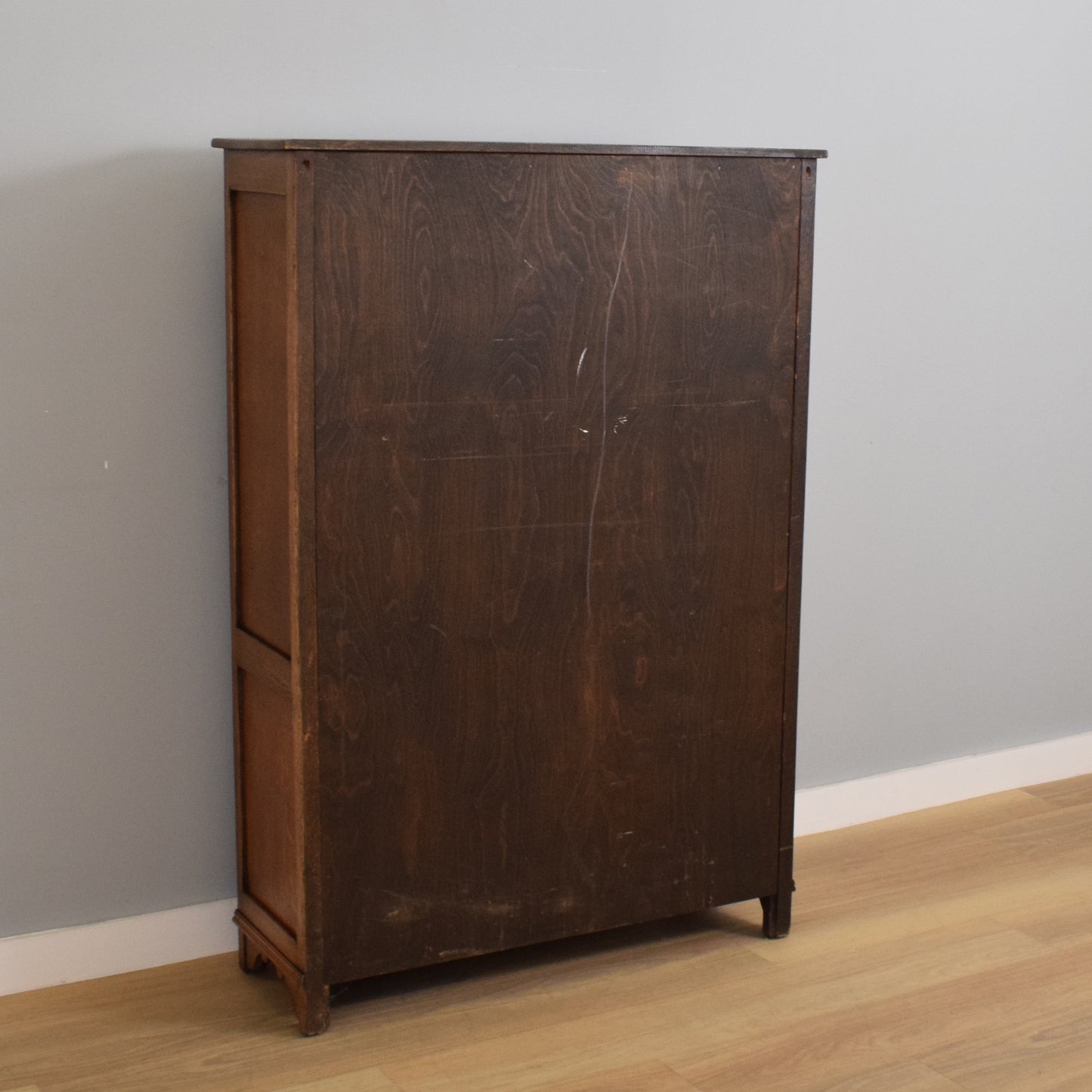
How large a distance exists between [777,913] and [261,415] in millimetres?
1268

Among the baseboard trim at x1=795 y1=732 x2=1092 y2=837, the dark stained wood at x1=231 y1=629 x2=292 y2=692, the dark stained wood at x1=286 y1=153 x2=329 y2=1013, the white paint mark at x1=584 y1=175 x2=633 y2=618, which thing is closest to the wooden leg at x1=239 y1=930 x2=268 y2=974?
the dark stained wood at x1=286 y1=153 x2=329 y2=1013

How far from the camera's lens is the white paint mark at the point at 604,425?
2232 mm

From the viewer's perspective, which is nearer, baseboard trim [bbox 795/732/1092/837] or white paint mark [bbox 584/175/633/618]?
white paint mark [bbox 584/175/633/618]

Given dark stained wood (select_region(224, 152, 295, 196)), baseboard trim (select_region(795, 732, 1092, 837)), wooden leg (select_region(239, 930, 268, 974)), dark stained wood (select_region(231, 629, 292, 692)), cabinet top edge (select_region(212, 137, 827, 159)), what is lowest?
wooden leg (select_region(239, 930, 268, 974))

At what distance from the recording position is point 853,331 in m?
3.01

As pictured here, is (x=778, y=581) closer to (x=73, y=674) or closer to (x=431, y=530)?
(x=431, y=530)

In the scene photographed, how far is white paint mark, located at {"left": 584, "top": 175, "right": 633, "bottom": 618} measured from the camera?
223cm

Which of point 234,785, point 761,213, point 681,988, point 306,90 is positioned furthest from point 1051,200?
point 234,785

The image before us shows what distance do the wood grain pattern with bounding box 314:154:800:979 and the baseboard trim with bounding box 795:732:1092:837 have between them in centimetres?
68

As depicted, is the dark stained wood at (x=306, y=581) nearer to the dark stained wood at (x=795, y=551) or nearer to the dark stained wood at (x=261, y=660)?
the dark stained wood at (x=261, y=660)

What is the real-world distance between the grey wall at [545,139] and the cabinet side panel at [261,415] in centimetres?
12

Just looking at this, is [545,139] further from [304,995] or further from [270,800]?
[304,995]

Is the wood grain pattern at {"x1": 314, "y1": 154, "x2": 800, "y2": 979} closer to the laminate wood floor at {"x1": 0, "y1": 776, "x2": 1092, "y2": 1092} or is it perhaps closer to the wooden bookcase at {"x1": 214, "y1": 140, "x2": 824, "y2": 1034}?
the wooden bookcase at {"x1": 214, "y1": 140, "x2": 824, "y2": 1034}

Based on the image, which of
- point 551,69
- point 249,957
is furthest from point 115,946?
point 551,69
